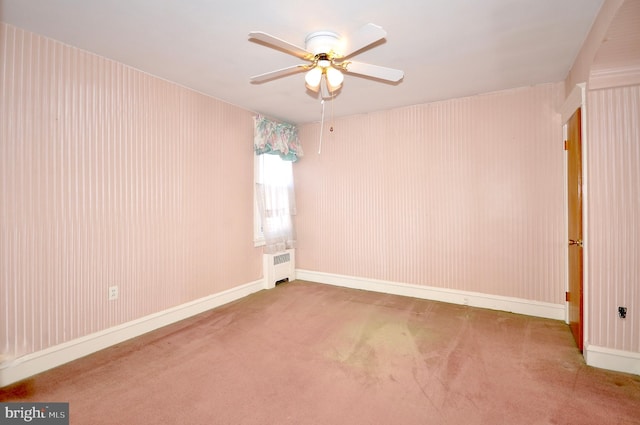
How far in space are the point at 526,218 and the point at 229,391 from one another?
3.27m

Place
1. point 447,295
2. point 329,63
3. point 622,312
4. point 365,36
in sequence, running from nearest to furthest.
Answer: point 365,36
point 329,63
point 622,312
point 447,295

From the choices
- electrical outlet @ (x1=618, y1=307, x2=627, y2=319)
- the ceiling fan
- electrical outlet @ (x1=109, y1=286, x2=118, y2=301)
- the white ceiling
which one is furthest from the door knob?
electrical outlet @ (x1=109, y1=286, x2=118, y2=301)

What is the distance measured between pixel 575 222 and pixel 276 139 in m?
3.44

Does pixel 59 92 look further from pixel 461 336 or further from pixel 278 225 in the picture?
pixel 461 336

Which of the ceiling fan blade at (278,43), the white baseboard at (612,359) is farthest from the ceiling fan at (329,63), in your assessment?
the white baseboard at (612,359)

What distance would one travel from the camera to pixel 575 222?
8.73 ft

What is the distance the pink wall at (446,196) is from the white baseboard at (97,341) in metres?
1.81

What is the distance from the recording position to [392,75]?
205cm

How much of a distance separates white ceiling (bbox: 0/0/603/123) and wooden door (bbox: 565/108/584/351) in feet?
2.13

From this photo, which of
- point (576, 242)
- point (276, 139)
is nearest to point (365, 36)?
point (576, 242)

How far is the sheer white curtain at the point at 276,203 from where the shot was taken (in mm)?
4148

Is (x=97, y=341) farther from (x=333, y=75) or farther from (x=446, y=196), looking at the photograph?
(x=446, y=196)

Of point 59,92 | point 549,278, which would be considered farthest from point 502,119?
point 59,92

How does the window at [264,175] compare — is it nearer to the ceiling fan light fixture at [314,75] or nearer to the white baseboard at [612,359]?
the ceiling fan light fixture at [314,75]
